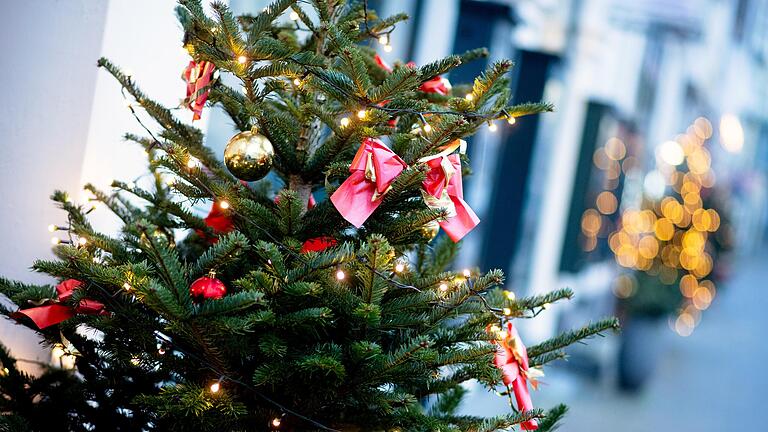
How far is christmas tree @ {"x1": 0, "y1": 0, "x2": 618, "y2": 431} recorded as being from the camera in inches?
60.6

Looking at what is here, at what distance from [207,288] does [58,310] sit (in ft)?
1.18


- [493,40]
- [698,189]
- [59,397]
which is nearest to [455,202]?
[59,397]

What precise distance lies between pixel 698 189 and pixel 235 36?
40.0ft

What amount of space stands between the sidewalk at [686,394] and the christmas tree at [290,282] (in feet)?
11.8

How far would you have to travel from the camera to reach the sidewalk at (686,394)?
24.2ft

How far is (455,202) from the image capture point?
5.74ft

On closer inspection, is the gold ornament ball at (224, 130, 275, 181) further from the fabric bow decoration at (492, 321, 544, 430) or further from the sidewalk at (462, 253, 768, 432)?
the sidewalk at (462, 253, 768, 432)

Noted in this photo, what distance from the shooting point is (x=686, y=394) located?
29.3 feet

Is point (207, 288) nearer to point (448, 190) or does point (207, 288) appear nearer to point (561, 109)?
point (448, 190)

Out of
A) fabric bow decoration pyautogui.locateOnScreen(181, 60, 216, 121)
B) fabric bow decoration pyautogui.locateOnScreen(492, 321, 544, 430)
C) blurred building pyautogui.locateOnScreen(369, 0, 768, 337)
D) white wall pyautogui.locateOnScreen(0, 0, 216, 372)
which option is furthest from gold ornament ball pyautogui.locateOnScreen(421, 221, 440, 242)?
blurred building pyautogui.locateOnScreen(369, 0, 768, 337)

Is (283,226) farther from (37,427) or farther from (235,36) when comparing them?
(37,427)

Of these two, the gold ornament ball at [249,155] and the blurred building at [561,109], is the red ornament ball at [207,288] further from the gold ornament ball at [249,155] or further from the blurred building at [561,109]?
the blurred building at [561,109]

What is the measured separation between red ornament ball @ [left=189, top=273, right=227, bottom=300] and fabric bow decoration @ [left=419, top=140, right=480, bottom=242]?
457 millimetres

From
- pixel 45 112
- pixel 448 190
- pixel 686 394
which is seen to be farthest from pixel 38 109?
pixel 686 394
